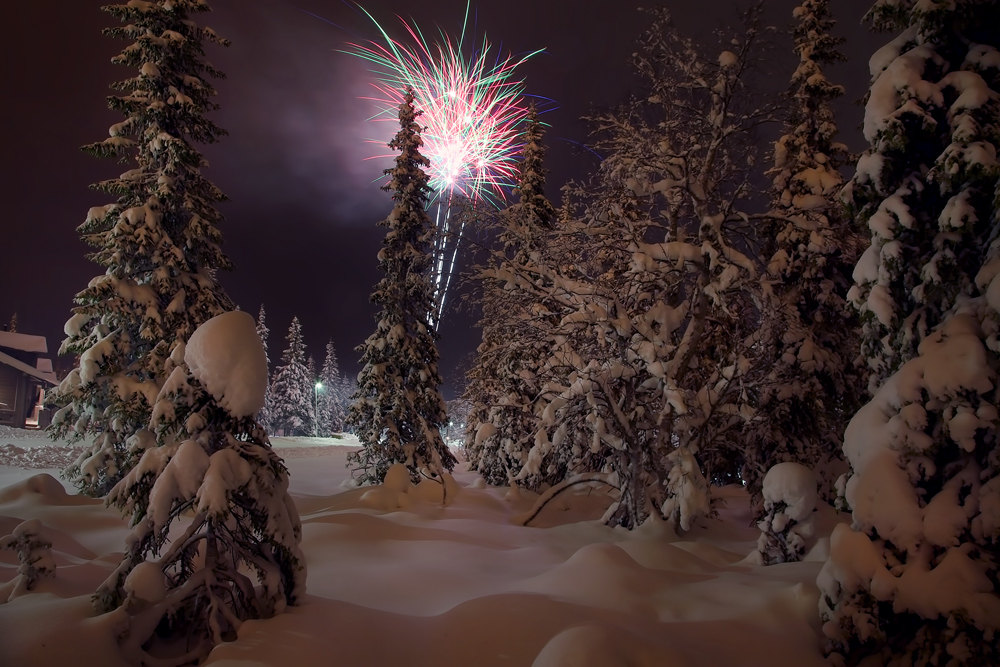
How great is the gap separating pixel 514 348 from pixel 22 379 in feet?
147

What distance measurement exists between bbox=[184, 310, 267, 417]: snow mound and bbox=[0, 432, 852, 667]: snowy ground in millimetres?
1939

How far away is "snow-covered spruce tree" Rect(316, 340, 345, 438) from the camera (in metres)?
70.9

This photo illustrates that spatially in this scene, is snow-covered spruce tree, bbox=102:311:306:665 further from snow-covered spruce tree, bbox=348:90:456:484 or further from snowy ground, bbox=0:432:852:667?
snow-covered spruce tree, bbox=348:90:456:484

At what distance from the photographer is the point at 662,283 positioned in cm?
1073

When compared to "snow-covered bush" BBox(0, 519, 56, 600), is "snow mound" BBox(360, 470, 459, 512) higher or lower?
lower

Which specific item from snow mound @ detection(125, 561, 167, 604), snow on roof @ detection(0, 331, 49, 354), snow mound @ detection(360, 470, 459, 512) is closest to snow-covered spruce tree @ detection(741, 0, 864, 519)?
snow mound @ detection(360, 470, 459, 512)

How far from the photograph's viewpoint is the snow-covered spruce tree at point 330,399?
70.9 meters

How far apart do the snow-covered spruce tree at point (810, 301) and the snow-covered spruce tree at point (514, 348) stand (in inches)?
245

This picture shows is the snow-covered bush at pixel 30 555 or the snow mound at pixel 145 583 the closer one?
the snow mound at pixel 145 583

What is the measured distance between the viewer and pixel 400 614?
565 cm

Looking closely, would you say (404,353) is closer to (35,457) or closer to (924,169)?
(924,169)

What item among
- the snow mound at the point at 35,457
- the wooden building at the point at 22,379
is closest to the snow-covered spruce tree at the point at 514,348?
the snow mound at the point at 35,457

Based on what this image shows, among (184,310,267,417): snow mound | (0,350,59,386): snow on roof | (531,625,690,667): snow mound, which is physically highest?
(0,350,59,386): snow on roof

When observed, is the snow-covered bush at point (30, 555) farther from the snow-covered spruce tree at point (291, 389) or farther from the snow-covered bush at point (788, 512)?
the snow-covered spruce tree at point (291, 389)
